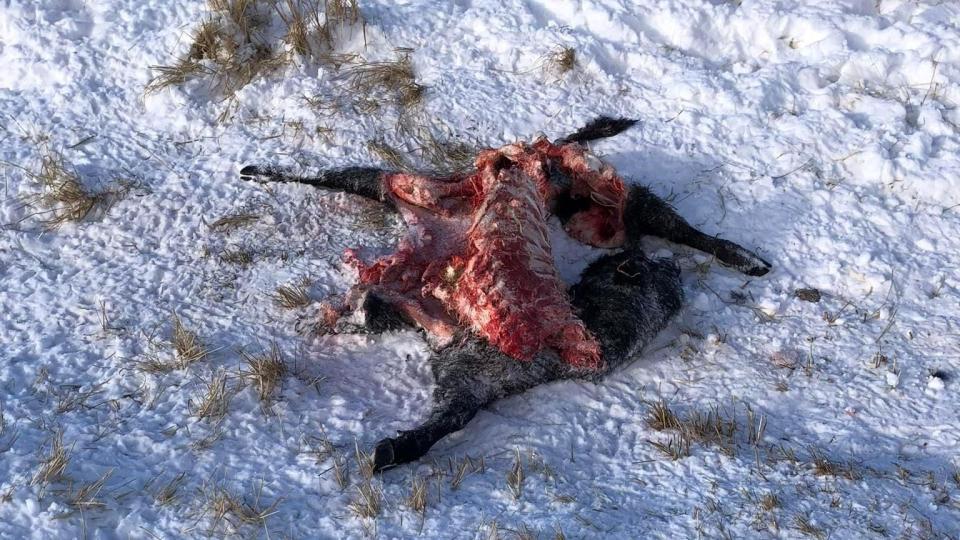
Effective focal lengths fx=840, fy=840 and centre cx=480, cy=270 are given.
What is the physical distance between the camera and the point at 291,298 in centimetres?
365

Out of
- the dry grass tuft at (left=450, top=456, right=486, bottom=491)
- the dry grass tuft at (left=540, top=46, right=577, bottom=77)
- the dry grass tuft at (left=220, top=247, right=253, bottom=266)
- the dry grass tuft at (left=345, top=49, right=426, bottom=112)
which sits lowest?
the dry grass tuft at (left=450, top=456, right=486, bottom=491)

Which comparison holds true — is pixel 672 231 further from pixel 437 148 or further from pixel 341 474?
pixel 341 474

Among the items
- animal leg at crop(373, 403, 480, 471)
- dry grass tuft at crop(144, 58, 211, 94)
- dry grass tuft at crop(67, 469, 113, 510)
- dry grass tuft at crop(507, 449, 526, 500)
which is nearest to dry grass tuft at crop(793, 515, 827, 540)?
dry grass tuft at crop(507, 449, 526, 500)

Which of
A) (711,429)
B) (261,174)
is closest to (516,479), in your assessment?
(711,429)

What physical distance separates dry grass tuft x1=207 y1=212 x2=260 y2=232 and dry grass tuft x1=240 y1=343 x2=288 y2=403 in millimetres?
923

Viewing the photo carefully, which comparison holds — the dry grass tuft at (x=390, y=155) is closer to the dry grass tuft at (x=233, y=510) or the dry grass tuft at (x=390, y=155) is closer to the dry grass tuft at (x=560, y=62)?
the dry grass tuft at (x=560, y=62)

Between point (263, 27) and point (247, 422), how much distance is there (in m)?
2.74

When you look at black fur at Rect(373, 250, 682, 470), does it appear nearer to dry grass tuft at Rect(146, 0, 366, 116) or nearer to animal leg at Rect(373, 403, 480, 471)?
animal leg at Rect(373, 403, 480, 471)

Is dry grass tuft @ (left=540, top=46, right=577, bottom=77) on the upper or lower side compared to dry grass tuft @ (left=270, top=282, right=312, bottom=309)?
upper

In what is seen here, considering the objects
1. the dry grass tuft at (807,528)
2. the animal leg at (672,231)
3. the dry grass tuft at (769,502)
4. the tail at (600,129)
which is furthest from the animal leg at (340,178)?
the dry grass tuft at (807,528)

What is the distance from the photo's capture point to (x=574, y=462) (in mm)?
3066

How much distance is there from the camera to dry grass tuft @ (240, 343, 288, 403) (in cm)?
322

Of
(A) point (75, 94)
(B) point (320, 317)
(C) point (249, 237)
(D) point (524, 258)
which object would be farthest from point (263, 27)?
(D) point (524, 258)

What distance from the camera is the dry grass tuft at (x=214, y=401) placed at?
3096 mm
